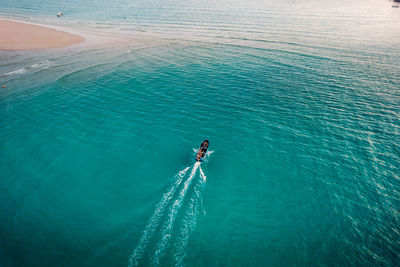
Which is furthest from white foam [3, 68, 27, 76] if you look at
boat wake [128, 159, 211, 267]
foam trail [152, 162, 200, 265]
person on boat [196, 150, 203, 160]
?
foam trail [152, 162, 200, 265]

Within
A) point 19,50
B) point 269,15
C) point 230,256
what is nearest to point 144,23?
point 19,50

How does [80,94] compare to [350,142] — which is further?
[80,94]

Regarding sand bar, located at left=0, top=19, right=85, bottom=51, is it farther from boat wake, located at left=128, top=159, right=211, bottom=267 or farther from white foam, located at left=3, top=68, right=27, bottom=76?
boat wake, located at left=128, top=159, right=211, bottom=267

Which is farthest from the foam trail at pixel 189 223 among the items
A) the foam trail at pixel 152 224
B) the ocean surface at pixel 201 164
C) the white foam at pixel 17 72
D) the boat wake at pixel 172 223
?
the white foam at pixel 17 72

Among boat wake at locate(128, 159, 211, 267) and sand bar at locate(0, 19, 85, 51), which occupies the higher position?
sand bar at locate(0, 19, 85, 51)

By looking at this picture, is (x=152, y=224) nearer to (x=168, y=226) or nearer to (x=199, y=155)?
(x=168, y=226)

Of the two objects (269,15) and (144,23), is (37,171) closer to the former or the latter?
(144,23)
